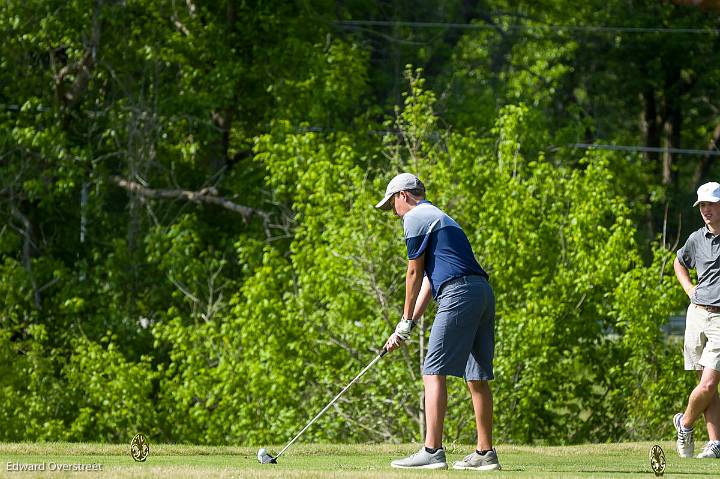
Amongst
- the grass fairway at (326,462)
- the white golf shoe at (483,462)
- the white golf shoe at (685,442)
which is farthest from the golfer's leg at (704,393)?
the white golf shoe at (483,462)

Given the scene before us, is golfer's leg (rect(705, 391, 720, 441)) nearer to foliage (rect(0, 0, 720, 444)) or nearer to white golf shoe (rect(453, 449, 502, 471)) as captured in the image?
white golf shoe (rect(453, 449, 502, 471))

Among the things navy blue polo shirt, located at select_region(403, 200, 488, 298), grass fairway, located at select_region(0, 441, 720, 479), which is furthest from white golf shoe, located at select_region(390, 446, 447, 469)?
navy blue polo shirt, located at select_region(403, 200, 488, 298)

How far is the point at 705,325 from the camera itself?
9.55m

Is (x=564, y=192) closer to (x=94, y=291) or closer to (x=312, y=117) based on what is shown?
(x=312, y=117)

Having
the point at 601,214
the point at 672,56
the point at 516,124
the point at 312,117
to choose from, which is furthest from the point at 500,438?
the point at 672,56

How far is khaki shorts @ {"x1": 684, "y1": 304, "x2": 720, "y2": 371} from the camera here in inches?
371

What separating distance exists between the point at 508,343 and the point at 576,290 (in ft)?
5.41

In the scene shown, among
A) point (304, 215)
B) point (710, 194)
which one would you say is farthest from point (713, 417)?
point (304, 215)

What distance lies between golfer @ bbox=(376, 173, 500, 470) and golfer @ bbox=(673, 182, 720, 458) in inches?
77.0

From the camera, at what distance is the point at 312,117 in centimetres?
2412

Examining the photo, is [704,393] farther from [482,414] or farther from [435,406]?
[435,406]

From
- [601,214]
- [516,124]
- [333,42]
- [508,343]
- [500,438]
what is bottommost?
[500,438]

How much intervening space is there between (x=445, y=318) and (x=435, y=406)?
518mm

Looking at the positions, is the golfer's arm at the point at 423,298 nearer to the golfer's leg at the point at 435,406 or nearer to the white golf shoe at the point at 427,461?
the golfer's leg at the point at 435,406
